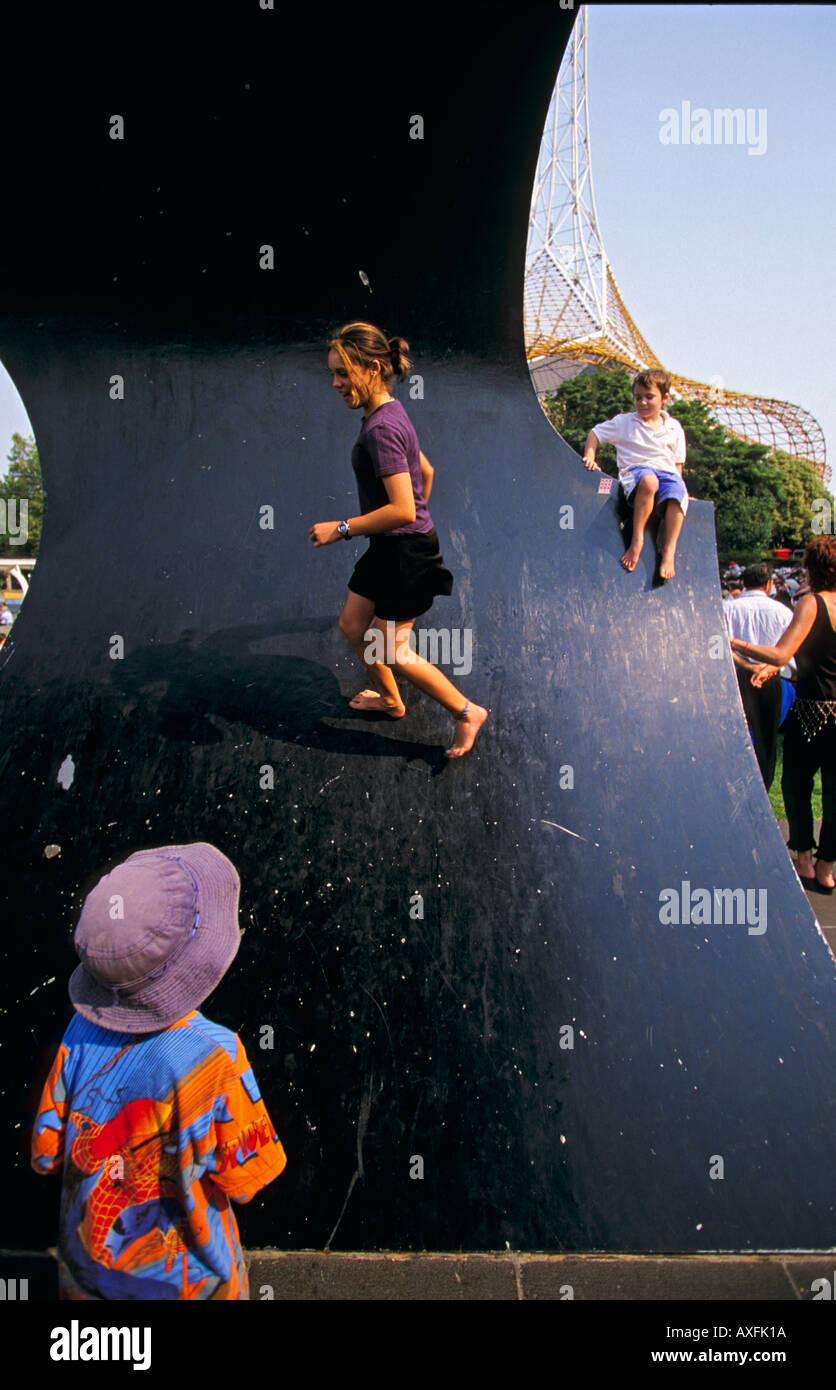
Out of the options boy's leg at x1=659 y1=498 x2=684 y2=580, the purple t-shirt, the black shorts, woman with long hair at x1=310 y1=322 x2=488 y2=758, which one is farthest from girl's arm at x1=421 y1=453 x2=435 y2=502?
boy's leg at x1=659 y1=498 x2=684 y2=580

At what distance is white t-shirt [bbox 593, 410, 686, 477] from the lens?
3.96 meters

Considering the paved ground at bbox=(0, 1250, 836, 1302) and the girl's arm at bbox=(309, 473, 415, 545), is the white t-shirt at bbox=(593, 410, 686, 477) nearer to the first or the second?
the girl's arm at bbox=(309, 473, 415, 545)

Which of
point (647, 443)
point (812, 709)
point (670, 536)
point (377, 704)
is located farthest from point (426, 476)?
point (812, 709)

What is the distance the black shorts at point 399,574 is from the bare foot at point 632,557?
1.10 meters

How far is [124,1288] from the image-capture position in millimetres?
1500

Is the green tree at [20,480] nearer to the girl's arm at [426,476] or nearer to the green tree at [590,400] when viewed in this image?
the green tree at [590,400]

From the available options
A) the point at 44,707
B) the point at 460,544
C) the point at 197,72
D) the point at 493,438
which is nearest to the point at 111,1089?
the point at 44,707

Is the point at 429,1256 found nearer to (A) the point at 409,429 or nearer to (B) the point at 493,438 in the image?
(A) the point at 409,429

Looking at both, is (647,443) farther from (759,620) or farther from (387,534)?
(759,620)

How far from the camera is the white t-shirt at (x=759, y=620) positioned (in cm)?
583

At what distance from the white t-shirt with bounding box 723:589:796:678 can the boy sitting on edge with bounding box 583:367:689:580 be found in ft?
6.58
